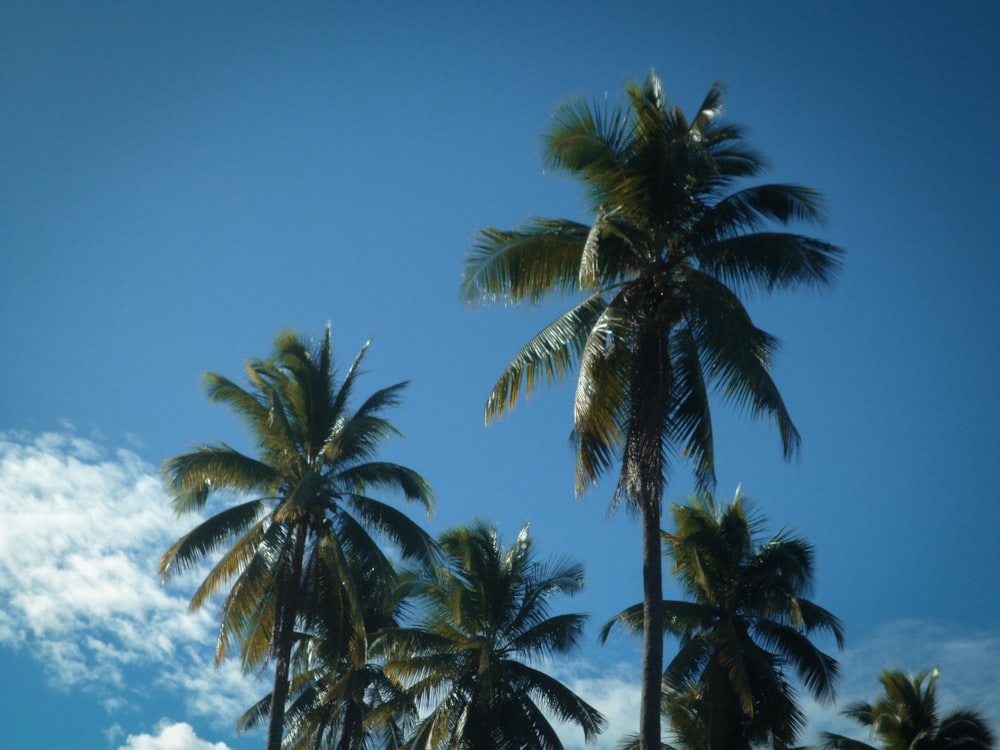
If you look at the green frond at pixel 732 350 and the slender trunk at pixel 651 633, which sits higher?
the green frond at pixel 732 350

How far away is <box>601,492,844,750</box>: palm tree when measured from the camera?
24719 mm

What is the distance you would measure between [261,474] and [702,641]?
10.7 metres

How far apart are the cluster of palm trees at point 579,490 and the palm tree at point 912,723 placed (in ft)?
0.32

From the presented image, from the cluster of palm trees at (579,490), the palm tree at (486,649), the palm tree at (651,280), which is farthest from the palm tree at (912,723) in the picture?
the palm tree at (651,280)

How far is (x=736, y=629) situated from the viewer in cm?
2577

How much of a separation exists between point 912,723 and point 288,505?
1954 centimetres

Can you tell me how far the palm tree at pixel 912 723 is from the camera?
30.1 metres

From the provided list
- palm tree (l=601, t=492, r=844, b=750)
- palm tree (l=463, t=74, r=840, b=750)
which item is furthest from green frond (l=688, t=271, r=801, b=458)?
palm tree (l=601, t=492, r=844, b=750)

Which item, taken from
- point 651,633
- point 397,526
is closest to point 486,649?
point 397,526

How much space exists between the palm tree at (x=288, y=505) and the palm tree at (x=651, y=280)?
26.3 feet

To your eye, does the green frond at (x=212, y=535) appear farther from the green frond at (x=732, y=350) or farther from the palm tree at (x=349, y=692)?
the green frond at (x=732, y=350)

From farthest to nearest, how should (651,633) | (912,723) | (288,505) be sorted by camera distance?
(912,723)
(288,505)
(651,633)

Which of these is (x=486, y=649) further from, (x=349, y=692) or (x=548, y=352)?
(x=548, y=352)

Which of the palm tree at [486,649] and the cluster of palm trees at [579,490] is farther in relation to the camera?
the palm tree at [486,649]
